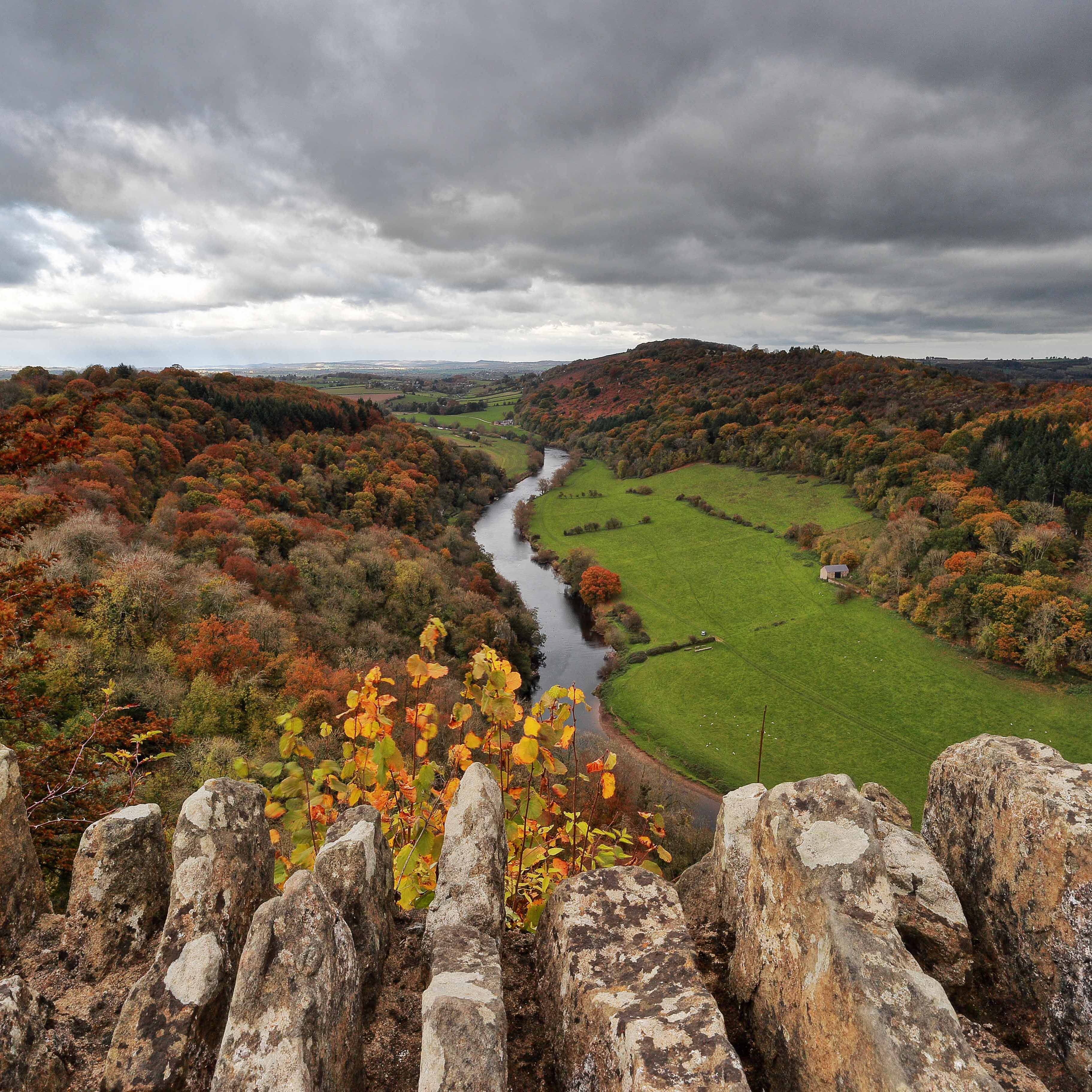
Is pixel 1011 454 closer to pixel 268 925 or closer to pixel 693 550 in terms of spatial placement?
pixel 693 550

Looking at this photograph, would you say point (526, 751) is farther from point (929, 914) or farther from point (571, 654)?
point (571, 654)

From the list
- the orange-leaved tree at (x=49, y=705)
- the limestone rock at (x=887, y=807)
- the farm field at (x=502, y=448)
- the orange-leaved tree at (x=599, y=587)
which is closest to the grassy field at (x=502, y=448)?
the farm field at (x=502, y=448)

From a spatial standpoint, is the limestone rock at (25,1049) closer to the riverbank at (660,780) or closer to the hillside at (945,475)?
the riverbank at (660,780)

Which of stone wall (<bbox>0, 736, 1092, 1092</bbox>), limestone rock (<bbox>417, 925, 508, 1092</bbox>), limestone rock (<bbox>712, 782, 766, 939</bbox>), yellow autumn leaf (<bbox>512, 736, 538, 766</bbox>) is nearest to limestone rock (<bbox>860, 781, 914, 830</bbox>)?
stone wall (<bbox>0, 736, 1092, 1092</bbox>)

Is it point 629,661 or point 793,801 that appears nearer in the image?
point 793,801

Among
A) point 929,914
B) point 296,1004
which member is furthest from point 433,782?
point 929,914

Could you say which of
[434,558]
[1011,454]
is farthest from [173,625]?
[1011,454]
